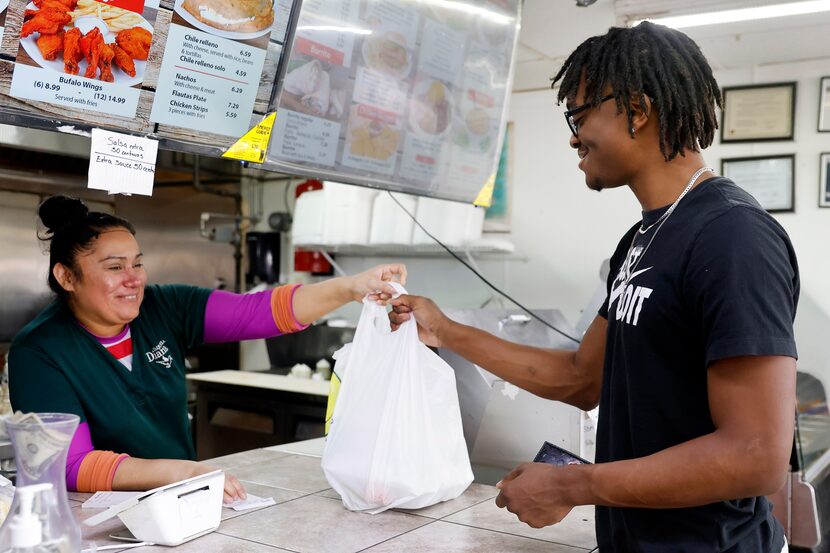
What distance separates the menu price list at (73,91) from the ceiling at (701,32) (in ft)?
6.85

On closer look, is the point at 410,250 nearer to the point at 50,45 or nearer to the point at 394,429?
the point at 394,429

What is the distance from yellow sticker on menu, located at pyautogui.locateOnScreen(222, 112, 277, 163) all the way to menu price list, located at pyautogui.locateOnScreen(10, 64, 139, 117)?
0.28m

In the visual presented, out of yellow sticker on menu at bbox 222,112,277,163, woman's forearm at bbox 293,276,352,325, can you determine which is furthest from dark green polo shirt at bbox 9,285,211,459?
yellow sticker on menu at bbox 222,112,277,163

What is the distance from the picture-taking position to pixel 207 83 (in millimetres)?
1689

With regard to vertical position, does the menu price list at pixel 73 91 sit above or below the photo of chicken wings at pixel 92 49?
below

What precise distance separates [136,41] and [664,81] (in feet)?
3.44

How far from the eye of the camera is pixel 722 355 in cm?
100

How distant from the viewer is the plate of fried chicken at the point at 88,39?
1396 mm

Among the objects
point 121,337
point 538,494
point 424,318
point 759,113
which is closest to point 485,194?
point 424,318

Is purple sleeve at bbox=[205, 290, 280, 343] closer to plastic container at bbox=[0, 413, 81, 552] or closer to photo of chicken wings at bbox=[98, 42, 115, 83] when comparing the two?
photo of chicken wings at bbox=[98, 42, 115, 83]

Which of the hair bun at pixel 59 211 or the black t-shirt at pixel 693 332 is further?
the hair bun at pixel 59 211

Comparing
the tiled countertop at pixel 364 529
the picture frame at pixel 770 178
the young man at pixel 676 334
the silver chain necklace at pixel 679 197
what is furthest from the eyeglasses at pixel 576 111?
the picture frame at pixel 770 178

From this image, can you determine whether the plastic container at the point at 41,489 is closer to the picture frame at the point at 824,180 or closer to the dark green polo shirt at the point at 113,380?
the dark green polo shirt at the point at 113,380

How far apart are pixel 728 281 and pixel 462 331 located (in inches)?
33.7
